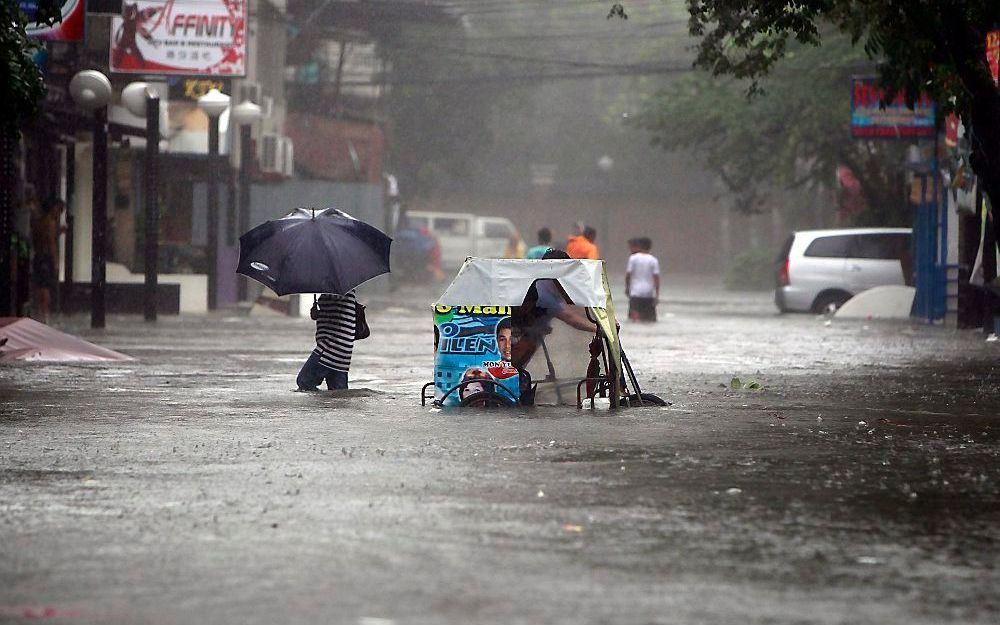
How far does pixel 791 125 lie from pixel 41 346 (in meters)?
26.0

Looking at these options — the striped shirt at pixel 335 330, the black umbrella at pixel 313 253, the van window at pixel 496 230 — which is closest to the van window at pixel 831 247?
the black umbrella at pixel 313 253

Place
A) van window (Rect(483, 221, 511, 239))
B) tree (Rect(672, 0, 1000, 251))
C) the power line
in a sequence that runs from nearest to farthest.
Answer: tree (Rect(672, 0, 1000, 251)) < the power line < van window (Rect(483, 221, 511, 239))

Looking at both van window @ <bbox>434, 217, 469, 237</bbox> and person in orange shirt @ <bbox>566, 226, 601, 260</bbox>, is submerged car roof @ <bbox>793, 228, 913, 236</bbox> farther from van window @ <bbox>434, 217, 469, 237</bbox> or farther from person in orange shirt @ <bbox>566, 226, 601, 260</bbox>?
van window @ <bbox>434, 217, 469, 237</bbox>

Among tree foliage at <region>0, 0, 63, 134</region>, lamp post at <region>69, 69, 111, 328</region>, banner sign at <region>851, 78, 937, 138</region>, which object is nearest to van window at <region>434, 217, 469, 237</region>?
banner sign at <region>851, 78, 937, 138</region>

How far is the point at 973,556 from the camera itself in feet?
22.5

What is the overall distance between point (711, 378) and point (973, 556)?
32.2ft

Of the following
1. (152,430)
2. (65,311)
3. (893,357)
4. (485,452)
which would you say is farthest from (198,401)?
(65,311)

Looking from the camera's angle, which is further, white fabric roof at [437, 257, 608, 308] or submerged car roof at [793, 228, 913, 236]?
submerged car roof at [793, 228, 913, 236]

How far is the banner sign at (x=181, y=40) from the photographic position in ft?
92.6

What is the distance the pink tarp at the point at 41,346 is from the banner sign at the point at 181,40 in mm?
10471

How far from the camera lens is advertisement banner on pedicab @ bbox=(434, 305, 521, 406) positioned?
13070 millimetres

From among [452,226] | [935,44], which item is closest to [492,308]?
[935,44]

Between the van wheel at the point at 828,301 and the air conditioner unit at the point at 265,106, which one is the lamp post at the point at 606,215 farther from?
the van wheel at the point at 828,301

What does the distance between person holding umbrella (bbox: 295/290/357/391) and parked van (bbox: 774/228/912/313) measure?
2037 cm
